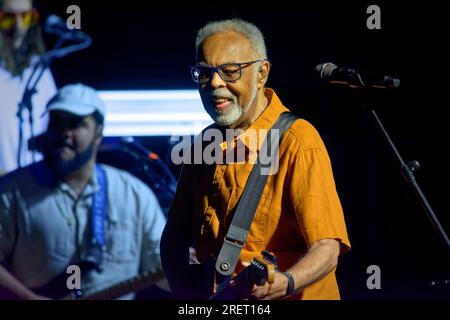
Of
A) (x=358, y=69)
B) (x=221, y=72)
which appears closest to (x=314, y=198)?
(x=221, y=72)

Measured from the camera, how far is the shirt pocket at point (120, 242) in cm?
448

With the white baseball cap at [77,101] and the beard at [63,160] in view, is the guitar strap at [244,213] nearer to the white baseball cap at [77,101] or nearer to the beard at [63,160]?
the white baseball cap at [77,101]

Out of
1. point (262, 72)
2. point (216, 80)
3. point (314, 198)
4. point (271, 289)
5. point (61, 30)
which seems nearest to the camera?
point (271, 289)

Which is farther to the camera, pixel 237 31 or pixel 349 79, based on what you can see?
pixel 237 31

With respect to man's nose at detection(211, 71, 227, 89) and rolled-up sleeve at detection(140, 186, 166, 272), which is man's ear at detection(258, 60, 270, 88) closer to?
man's nose at detection(211, 71, 227, 89)

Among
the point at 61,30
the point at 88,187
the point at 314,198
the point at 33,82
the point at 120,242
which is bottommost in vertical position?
the point at 120,242

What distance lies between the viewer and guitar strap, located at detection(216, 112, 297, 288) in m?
2.91

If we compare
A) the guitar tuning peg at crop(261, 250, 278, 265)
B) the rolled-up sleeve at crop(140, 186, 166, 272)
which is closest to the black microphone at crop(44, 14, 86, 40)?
the rolled-up sleeve at crop(140, 186, 166, 272)

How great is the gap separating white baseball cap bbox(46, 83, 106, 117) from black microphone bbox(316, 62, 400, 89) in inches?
69.4

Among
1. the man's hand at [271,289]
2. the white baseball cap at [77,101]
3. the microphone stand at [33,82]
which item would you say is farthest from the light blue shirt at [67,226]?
the man's hand at [271,289]

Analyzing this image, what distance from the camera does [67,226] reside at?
4500 millimetres

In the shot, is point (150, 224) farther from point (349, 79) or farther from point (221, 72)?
point (349, 79)

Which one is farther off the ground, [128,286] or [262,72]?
[262,72]

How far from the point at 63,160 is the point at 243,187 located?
1.88 metres
